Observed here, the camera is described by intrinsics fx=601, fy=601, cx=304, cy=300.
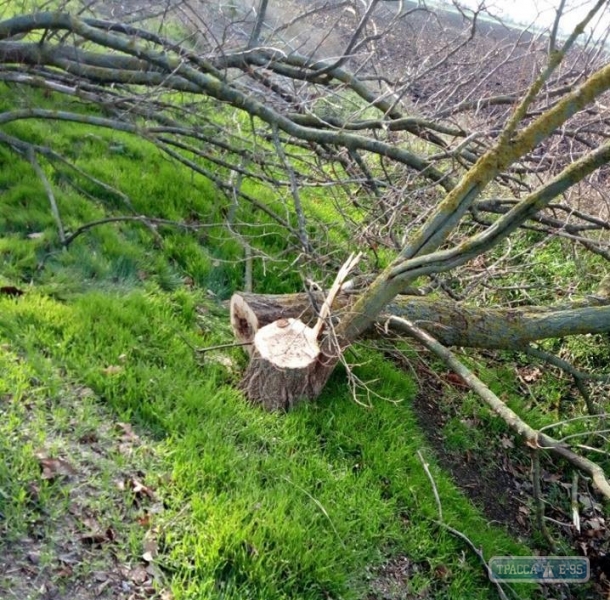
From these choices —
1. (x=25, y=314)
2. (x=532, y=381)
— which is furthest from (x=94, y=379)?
(x=532, y=381)

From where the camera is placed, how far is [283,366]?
3547 mm

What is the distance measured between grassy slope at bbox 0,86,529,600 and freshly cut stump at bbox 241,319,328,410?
0.36 feet

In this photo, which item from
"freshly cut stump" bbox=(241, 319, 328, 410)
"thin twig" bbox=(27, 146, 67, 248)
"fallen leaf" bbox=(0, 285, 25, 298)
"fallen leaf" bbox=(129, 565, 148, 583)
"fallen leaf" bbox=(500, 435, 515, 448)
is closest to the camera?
"fallen leaf" bbox=(129, 565, 148, 583)

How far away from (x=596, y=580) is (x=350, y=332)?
2230 millimetres

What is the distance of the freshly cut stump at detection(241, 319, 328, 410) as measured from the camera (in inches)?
141

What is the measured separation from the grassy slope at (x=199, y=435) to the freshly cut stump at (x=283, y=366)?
11 centimetres

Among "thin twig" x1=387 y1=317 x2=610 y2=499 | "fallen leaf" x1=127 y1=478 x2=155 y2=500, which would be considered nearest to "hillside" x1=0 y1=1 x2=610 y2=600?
"fallen leaf" x1=127 y1=478 x2=155 y2=500

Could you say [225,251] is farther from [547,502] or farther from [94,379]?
[547,502]

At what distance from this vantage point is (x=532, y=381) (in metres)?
5.27

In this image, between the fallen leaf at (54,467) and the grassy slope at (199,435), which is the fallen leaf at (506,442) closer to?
the grassy slope at (199,435)

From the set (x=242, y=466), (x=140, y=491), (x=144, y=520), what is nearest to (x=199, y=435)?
(x=242, y=466)

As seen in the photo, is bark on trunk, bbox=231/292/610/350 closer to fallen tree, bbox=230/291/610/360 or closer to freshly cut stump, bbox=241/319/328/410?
fallen tree, bbox=230/291/610/360

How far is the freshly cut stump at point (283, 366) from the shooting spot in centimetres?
359

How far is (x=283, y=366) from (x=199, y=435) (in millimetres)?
624
